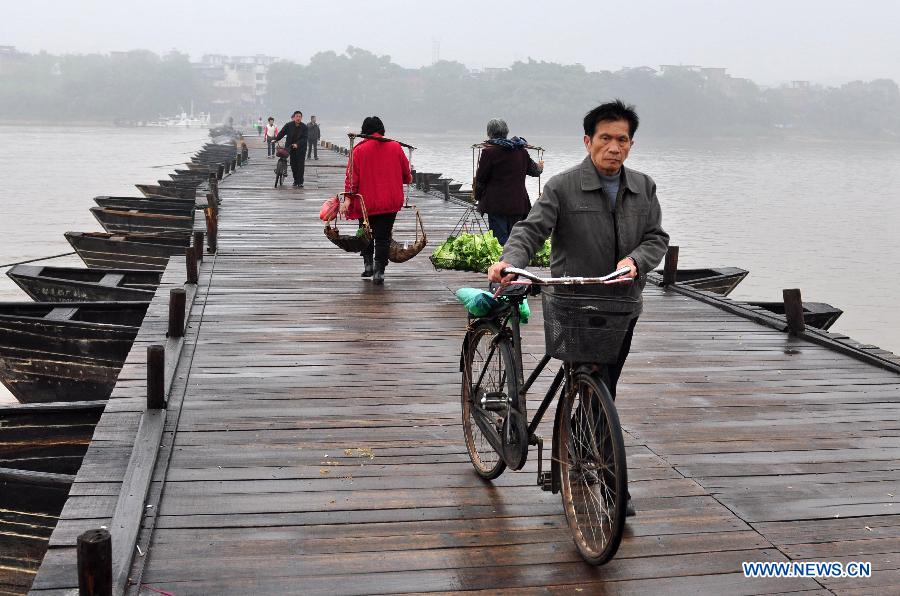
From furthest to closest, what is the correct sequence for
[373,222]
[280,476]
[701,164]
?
[701,164], [373,222], [280,476]

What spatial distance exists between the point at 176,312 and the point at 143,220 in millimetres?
12444

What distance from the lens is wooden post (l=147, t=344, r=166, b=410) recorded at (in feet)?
18.4

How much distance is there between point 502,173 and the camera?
392 inches

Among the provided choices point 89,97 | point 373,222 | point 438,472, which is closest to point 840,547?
point 438,472

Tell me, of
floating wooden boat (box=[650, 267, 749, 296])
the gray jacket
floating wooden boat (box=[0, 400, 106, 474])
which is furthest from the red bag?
the gray jacket

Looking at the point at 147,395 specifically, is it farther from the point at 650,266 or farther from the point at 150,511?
the point at 650,266

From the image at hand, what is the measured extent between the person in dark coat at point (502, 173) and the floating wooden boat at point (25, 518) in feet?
18.9

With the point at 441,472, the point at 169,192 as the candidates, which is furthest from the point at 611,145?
the point at 169,192

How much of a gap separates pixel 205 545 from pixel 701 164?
10612cm

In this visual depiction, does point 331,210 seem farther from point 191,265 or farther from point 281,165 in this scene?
point 281,165

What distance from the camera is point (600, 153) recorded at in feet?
13.8

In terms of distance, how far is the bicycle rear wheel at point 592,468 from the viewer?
3752mm

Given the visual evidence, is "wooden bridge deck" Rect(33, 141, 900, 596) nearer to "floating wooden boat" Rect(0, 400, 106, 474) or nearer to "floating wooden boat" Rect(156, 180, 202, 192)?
"floating wooden boat" Rect(0, 400, 106, 474)

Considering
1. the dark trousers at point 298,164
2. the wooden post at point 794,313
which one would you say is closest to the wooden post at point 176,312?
the wooden post at point 794,313
